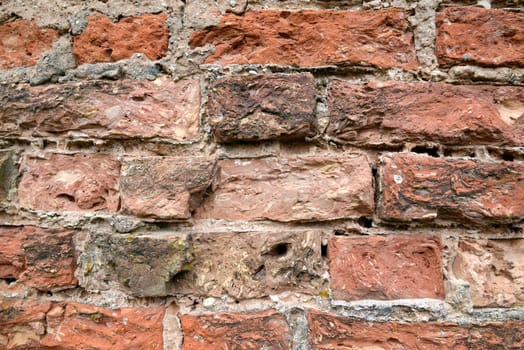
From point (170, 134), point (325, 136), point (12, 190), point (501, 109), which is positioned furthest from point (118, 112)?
point (501, 109)

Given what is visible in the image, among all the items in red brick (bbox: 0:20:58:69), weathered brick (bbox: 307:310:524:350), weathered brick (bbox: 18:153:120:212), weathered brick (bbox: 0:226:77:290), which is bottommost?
weathered brick (bbox: 307:310:524:350)

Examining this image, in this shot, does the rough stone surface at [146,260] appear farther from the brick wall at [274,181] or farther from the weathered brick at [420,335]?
the weathered brick at [420,335]

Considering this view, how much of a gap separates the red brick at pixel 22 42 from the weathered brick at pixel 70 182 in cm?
18

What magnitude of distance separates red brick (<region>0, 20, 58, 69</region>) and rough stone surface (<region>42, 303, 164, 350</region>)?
0.44 m

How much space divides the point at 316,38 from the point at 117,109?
35cm

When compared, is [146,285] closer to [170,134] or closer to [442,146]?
[170,134]

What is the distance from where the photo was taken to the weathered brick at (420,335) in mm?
512

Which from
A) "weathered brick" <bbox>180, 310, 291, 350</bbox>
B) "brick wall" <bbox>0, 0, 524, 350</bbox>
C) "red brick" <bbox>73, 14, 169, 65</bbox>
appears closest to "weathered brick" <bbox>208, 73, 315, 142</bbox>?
"brick wall" <bbox>0, 0, 524, 350</bbox>

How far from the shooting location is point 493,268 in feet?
1.78

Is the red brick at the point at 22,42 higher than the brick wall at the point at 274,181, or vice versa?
the red brick at the point at 22,42

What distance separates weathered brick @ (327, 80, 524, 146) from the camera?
536 millimetres

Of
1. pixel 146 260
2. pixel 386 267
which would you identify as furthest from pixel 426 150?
pixel 146 260

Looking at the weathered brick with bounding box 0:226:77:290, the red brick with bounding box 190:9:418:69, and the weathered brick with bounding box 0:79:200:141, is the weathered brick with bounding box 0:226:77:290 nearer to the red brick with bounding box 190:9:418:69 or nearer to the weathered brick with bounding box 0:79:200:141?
the weathered brick with bounding box 0:79:200:141

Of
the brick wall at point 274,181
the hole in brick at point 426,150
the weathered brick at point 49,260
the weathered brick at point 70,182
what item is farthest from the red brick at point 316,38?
the weathered brick at point 49,260
